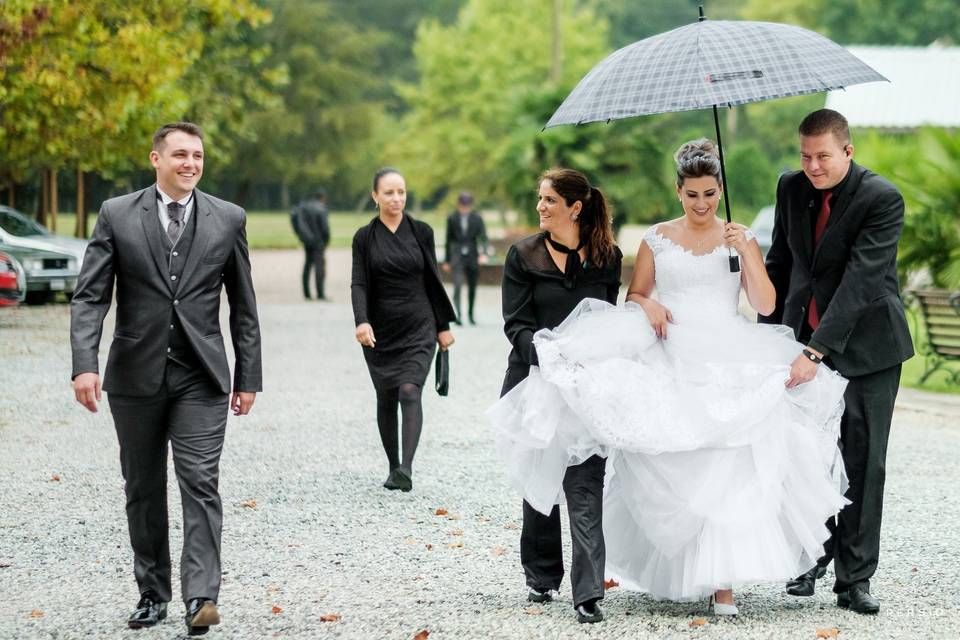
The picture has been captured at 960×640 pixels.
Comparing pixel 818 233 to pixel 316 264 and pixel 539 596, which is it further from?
pixel 316 264

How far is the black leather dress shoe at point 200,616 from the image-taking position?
16.6ft

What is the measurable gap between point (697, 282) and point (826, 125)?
82cm

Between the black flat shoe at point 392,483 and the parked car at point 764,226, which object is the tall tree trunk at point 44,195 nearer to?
the parked car at point 764,226

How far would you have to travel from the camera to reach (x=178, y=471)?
535 centimetres

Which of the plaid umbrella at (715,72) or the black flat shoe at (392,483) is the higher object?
the plaid umbrella at (715,72)

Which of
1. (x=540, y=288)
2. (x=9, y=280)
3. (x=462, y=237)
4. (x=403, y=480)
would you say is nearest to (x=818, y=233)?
(x=540, y=288)

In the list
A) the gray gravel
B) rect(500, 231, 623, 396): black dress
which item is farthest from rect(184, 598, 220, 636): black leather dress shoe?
rect(500, 231, 623, 396): black dress

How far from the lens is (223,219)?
5473mm

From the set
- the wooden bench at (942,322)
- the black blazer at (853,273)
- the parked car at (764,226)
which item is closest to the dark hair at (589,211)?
the black blazer at (853,273)

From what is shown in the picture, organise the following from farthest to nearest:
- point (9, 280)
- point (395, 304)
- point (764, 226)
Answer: point (764, 226) → point (9, 280) → point (395, 304)

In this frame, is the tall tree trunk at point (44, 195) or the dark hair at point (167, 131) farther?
the tall tree trunk at point (44, 195)

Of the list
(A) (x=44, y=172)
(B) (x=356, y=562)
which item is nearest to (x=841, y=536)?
(B) (x=356, y=562)

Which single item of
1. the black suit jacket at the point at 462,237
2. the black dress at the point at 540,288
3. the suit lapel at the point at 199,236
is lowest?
the black suit jacket at the point at 462,237

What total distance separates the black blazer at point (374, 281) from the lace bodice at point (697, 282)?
9.93ft
